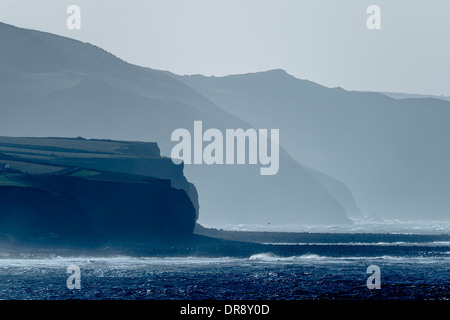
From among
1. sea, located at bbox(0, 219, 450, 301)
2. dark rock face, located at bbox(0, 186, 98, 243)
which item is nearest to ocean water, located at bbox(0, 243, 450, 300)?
sea, located at bbox(0, 219, 450, 301)

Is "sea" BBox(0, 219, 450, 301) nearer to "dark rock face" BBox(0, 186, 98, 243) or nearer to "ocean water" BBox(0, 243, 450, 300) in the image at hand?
"ocean water" BBox(0, 243, 450, 300)

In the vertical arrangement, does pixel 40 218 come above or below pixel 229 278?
above

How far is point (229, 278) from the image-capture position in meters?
128

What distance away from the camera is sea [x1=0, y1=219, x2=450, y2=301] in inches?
4160

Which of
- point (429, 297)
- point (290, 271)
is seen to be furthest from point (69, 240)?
point (429, 297)

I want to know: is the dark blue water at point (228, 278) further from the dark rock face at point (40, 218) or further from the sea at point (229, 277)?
the dark rock face at point (40, 218)

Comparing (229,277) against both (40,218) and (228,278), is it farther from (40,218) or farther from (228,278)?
(40,218)

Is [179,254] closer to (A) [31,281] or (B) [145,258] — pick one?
(B) [145,258]

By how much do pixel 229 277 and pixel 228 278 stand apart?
1.69 metres

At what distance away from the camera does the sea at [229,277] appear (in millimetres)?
105675

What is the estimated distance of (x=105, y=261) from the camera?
16150 cm

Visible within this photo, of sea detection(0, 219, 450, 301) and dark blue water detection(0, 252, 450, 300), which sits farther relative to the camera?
dark blue water detection(0, 252, 450, 300)

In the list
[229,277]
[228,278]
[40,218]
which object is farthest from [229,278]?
[40,218]

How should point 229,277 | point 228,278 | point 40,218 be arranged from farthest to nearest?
point 40,218 → point 229,277 → point 228,278
